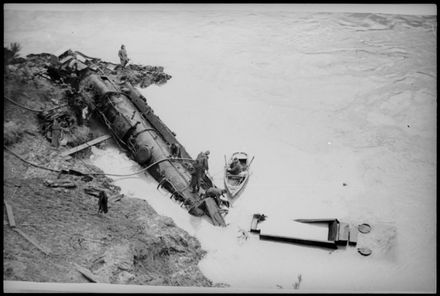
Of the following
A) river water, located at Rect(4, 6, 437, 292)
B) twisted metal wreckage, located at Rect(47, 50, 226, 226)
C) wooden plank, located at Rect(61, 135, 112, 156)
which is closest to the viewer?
river water, located at Rect(4, 6, 437, 292)

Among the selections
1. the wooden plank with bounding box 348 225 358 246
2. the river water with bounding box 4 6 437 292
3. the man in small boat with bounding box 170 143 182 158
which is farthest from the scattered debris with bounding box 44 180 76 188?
the wooden plank with bounding box 348 225 358 246

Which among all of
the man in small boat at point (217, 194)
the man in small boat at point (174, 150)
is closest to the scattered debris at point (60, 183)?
the man in small boat at point (174, 150)

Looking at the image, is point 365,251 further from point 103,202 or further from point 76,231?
point 76,231

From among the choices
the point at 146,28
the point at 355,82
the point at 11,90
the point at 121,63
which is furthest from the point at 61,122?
the point at 355,82

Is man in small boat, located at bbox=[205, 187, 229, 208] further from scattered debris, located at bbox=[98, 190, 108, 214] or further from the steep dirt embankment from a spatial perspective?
scattered debris, located at bbox=[98, 190, 108, 214]

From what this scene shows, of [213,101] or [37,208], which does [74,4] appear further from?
[37,208]
